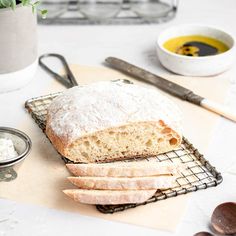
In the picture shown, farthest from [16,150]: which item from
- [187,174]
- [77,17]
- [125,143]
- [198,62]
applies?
[77,17]

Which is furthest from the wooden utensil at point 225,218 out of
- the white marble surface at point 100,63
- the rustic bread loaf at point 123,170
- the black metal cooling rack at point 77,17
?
the black metal cooling rack at point 77,17

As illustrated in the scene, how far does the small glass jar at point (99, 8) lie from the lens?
2.11 metres

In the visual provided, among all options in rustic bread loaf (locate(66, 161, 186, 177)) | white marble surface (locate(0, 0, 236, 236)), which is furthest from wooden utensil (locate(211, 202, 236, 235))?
rustic bread loaf (locate(66, 161, 186, 177))

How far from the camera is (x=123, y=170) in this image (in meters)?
1.27

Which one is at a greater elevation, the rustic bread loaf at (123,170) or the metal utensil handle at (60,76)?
the rustic bread loaf at (123,170)

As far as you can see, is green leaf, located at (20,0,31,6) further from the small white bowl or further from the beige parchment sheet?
the small white bowl

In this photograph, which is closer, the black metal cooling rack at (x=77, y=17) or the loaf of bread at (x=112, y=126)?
the loaf of bread at (x=112, y=126)

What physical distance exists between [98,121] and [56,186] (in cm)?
17

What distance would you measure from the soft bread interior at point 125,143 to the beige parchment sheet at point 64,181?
63 millimetres

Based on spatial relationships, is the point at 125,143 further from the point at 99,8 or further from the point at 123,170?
the point at 99,8

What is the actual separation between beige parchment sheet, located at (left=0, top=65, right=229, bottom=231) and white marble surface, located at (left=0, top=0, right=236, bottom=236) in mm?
17

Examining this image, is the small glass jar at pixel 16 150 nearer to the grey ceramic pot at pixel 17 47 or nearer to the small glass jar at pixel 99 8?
the grey ceramic pot at pixel 17 47

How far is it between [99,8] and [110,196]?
1057 millimetres

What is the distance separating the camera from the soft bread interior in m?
1.37
